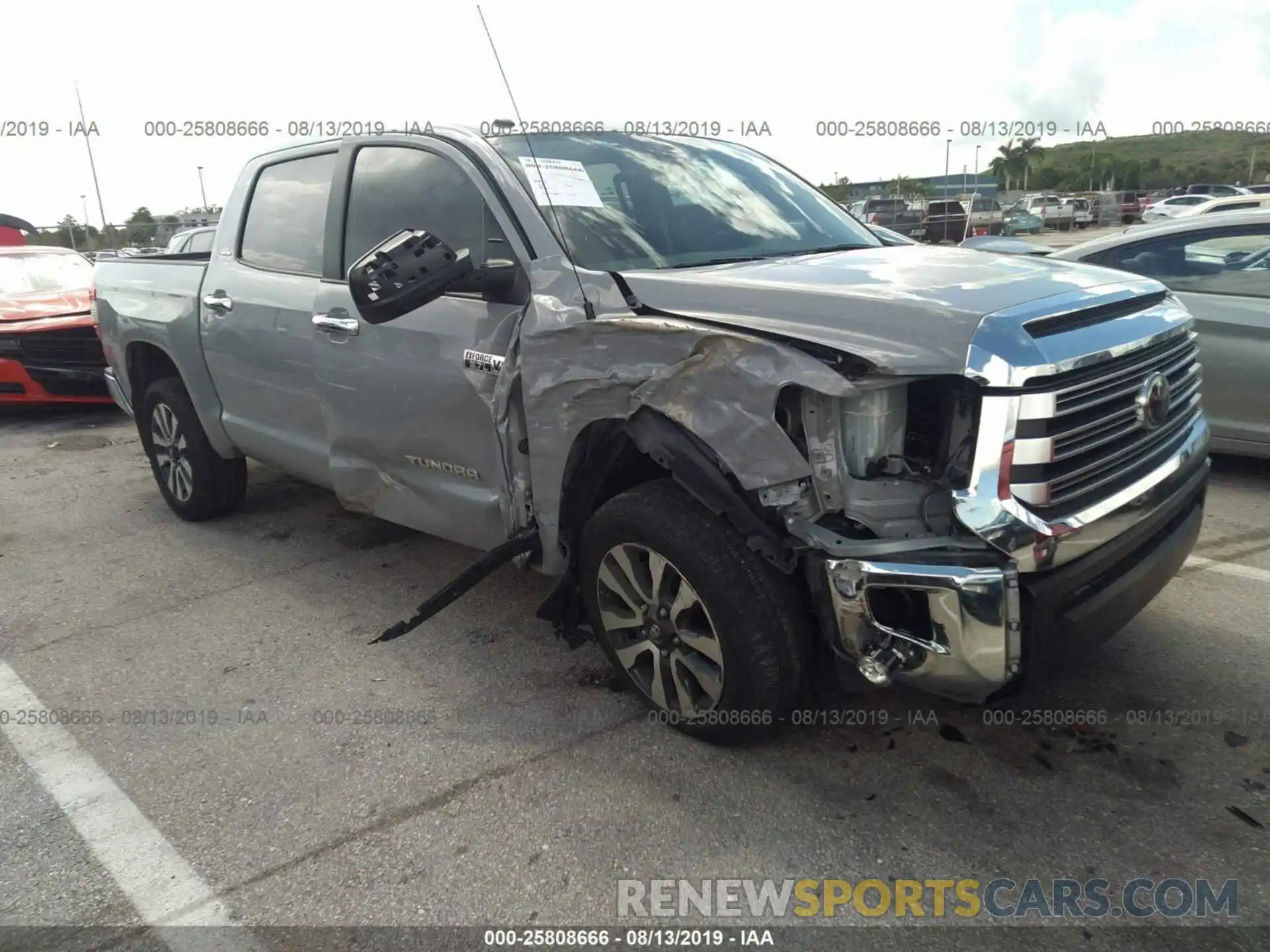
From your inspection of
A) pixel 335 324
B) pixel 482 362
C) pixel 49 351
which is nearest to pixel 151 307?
pixel 335 324

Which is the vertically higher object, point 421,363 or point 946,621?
point 421,363

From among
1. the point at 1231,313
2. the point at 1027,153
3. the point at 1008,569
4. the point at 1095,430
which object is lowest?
the point at 1008,569

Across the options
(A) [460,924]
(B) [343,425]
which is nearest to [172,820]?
(A) [460,924]

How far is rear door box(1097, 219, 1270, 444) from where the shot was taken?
504cm

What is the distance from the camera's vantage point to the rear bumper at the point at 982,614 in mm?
2215

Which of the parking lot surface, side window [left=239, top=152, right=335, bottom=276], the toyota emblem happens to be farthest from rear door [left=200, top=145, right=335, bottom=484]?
the toyota emblem

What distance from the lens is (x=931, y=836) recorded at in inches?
97.0

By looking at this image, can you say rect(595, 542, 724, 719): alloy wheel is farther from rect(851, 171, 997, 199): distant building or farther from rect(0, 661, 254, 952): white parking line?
rect(851, 171, 997, 199): distant building

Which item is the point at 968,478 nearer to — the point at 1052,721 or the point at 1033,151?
the point at 1052,721

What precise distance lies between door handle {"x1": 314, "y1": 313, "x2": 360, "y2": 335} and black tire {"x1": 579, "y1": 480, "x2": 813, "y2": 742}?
1.45 metres

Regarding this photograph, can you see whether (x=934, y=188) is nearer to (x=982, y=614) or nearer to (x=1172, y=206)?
(x=1172, y=206)

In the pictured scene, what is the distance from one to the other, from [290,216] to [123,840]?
281 cm

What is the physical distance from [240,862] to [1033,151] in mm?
92387

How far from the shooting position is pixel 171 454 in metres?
5.36
